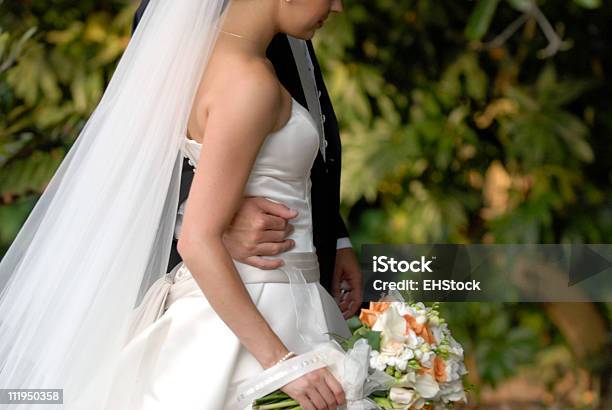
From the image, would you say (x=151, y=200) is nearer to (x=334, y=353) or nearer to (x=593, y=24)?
(x=334, y=353)

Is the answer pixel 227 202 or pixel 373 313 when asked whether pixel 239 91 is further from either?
pixel 373 313

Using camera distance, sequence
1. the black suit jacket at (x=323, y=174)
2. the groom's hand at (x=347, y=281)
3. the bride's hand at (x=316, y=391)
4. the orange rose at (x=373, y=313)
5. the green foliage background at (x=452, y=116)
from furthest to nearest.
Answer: the green foliage background at (x=452, y=116), the groom's hand at (x=347, y=281), the black suit jacket at (x=323, y=174), the orange rose at (x=373, y=313), the bride's hand at (x=316, y=391)

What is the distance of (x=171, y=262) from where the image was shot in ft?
5.90

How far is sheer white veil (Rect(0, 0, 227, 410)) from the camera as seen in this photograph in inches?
62.7

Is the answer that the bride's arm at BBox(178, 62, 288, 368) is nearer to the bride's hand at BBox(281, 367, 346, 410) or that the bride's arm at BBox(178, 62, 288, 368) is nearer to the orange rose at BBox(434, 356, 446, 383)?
the bride's hand at BBox(281, 367, 346, 410)

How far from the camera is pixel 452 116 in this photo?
4.14m

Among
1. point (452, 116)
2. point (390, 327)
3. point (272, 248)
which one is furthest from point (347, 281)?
point (452, 116)

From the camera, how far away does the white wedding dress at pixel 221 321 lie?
1562 mm

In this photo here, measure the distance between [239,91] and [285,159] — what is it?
0.17 m

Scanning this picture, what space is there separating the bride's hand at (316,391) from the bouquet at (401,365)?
16 millimetres

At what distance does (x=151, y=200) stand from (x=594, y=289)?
306 centimetres

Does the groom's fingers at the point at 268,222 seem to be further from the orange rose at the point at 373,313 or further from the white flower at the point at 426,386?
the white flower at the point at 426,386

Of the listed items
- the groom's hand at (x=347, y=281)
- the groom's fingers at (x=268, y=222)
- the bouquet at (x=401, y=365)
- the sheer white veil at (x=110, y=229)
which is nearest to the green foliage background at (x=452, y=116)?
the groom's hand at (x=347, y=281)

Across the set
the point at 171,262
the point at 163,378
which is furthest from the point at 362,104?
the point at 163,378
